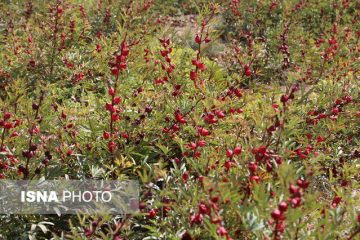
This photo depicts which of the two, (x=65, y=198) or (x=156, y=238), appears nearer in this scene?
(x=156, y=238)

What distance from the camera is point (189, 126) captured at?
12.9 ft

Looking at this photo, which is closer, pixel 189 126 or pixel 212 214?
pixel 212 214

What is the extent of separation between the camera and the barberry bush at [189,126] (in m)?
2.77

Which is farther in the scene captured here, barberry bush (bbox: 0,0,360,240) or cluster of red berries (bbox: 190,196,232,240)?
barberry bush (bbox: 0,0,360,240)

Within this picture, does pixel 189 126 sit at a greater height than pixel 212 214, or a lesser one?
lesser

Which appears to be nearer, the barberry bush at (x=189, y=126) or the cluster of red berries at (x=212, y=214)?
the cluster of red berries at (x=212, y=214)

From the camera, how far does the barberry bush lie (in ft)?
9.09

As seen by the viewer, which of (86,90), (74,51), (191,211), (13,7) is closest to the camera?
(191,211)

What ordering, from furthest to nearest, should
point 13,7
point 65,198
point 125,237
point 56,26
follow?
point 13,7 → point 56,26 → point 65,198 → point 125,237

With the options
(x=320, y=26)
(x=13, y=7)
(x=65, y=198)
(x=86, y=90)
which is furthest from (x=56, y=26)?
(x=320, y=26)

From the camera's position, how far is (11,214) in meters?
3.31

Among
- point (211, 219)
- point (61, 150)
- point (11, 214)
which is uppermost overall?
point (211, 219)

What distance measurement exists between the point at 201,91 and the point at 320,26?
15.8 ft

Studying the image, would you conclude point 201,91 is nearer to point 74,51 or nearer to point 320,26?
point 74,51
